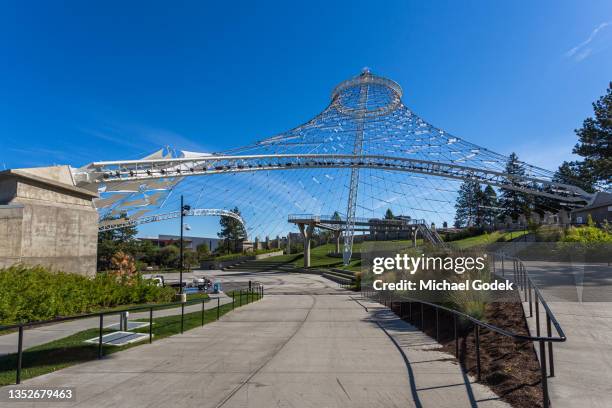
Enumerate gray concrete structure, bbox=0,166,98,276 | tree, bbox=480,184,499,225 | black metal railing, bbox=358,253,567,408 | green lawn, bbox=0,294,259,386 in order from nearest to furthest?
black metal railing, bbox=358,253,567,408 → green lawn, bbox=0,294,259,386 → gray concrete structure, bbox=0,166,98,276 → tree, bbox=480,184,499,225

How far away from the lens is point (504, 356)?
21.5ft

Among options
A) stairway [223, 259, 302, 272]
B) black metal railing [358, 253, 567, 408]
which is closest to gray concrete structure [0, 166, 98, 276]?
black metal railing [358, 253, 567, 408]

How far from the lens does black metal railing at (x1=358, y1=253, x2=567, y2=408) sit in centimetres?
470

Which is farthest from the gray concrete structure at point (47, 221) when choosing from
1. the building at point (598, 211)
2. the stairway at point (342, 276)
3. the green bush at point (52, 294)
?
the building at point (598, 211)

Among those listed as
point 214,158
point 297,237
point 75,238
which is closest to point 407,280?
point 75,238

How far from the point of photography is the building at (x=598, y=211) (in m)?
35.8

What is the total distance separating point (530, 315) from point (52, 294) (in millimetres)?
13317

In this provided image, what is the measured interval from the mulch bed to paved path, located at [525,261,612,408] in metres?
0.26

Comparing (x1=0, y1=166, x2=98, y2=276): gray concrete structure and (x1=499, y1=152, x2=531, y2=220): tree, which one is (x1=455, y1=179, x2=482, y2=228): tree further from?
(x1=0, y1=166, x2=98, y2=276): gray concrete structure

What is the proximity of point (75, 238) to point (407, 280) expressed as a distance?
15686 millimetres

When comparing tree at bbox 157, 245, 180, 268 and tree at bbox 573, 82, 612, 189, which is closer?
tree at bbox 573, 82, 612, 189

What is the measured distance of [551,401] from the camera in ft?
15.7

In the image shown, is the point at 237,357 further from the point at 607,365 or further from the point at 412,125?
the point at 412,125

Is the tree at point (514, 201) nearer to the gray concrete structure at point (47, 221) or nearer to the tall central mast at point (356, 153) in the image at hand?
the tall central mast at point (356, 153)
